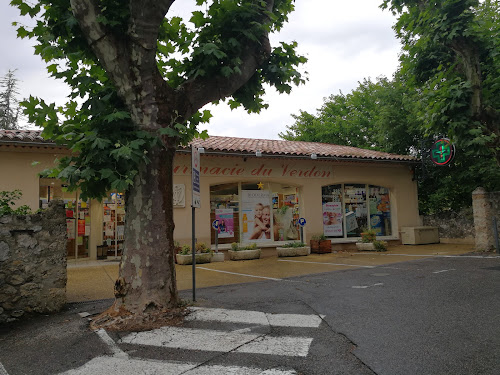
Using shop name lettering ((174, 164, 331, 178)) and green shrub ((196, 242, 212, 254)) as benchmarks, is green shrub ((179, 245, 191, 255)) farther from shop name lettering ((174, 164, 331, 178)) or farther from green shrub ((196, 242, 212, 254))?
shop name lettering ((174, 164, 331, 178))

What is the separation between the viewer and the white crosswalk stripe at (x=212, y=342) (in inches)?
117

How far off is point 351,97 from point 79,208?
64.1 feet

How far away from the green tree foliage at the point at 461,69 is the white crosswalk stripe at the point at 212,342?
7.33 meters

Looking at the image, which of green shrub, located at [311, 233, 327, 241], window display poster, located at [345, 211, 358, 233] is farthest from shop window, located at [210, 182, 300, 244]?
window display poster, located at [345, 211, 358, 233]

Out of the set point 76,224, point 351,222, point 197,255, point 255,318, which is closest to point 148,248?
point 255,318

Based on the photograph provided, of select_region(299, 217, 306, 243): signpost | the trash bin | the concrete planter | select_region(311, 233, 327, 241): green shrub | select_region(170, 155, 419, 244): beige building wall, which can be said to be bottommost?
the concrete planter

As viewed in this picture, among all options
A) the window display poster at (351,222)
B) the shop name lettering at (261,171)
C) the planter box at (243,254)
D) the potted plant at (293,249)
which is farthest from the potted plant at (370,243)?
the planter box at (243,254)

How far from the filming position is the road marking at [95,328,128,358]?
3341 millimetres

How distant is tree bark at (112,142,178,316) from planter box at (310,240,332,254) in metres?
8.27

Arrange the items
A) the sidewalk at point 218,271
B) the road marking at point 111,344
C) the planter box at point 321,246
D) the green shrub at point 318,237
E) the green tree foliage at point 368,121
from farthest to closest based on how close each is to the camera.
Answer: the green tree foliage at point 368,121
the green shrub at point 318,237
the planter box at point 321,246
the sidewalk at point 218,271
the road marking at point 111,344

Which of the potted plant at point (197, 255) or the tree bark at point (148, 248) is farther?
the potted plant at point (197, 255)

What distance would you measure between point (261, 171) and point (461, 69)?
6573 mm

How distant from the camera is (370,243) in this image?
12.6 meters

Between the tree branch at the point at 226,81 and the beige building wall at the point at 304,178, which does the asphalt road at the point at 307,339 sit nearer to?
the tree branch at the point at 226,81
